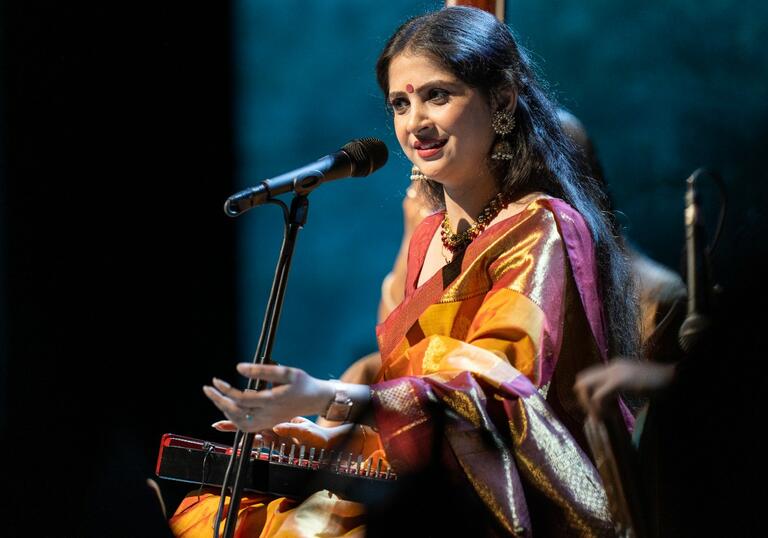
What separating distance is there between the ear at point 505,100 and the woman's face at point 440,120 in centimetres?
2

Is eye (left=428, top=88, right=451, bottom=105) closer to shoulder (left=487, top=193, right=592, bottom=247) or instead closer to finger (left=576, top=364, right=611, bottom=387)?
shoulder (left=487, top=193, right=592, bottom=247)

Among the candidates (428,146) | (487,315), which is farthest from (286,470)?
(428,146)

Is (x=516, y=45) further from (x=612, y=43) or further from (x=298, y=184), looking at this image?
(x=298, y=184)

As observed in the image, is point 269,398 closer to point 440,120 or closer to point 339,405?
point 339,405

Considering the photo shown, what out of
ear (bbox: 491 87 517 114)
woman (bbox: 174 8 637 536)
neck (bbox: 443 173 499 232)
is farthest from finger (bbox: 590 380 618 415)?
ear (bbox: 491 87 517 114)

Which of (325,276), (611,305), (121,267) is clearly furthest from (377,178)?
(611,305)

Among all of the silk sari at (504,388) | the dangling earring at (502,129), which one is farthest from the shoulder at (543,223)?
the dangling earring at (502,129)

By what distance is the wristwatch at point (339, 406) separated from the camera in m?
1.64

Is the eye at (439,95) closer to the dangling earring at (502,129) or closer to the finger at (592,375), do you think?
the dangling earring at (502,129)

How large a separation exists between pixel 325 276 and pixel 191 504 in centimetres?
104

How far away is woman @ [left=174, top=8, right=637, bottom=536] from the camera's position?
1664 millimetres

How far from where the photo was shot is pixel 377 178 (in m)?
2.79

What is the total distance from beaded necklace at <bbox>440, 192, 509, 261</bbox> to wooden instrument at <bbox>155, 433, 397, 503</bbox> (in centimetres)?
51

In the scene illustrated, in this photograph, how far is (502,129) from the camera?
6.56 feet
